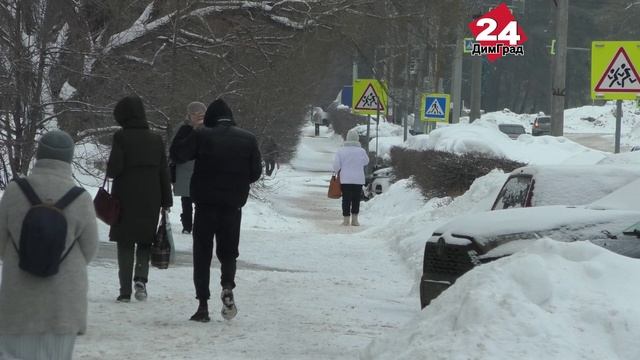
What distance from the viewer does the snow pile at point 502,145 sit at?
29.1 m

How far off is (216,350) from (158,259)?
7.26 ft

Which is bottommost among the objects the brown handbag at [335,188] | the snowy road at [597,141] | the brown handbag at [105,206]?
the brown handbag at [335,188]

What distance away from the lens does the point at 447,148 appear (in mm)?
29906

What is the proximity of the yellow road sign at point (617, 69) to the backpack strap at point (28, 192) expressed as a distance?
11.2 metres

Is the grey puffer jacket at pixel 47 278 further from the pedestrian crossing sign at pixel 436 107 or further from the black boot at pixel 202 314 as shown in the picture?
the pedestrian crossing sign at pixel 436 107

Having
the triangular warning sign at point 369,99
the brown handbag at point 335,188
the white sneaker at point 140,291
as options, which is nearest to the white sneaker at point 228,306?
the white sneaker at point 140,291

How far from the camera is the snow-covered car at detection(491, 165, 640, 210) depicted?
11.3m

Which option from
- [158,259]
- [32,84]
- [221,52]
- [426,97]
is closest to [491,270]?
[158,259]

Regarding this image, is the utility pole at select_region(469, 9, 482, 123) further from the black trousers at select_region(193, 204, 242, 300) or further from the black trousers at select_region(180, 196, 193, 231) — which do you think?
the black trousers at select_region(193, 204, 242, 300)

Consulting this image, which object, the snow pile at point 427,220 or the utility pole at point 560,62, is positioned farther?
the utility pole at point 560,62

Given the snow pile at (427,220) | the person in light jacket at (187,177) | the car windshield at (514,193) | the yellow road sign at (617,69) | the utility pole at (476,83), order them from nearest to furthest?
1. the car windshield at (514,193)
2. the person in light jacket at (187,177)
3. the yellow road sign at (617,69)
4. the snow pile at (427,220)
5. the utility pole at (476,83)

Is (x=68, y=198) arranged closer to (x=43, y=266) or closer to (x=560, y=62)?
(x=43, y=266)

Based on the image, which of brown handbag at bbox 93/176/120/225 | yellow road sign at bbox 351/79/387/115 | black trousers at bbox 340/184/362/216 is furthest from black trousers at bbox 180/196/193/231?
yellow road sign at bbox 351/79/387/115

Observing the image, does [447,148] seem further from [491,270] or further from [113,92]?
[491,270]
